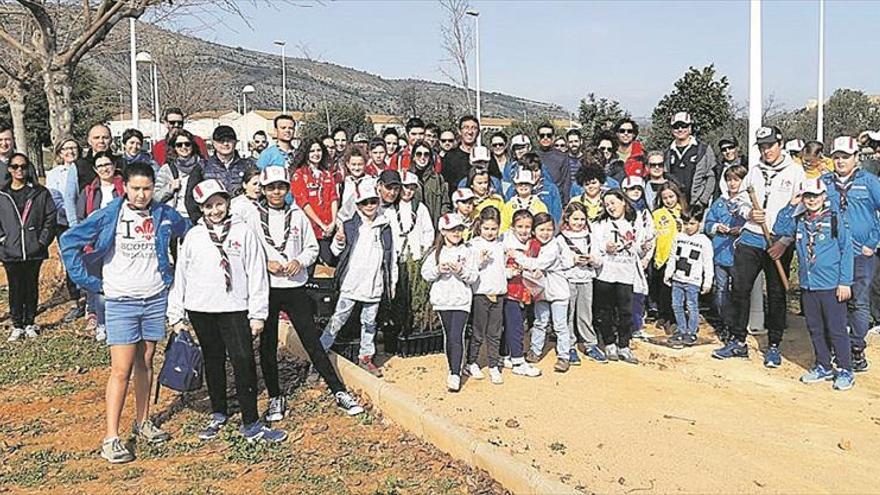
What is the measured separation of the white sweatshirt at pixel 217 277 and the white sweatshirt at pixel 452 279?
4.66ft

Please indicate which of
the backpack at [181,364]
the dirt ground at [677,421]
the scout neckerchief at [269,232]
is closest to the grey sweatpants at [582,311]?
the dirt ground at [677,421]

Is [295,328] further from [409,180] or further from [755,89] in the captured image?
[755,89]

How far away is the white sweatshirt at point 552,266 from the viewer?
7047 millimetres

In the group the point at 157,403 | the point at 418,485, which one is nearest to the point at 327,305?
the point at 157,403

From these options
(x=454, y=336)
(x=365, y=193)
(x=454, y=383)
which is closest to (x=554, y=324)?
(x=454, y=336)

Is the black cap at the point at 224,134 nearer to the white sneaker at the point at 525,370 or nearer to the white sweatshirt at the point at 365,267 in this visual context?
the white sweatshirt at the point at 365,267

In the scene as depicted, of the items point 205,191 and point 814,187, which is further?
point 814,187

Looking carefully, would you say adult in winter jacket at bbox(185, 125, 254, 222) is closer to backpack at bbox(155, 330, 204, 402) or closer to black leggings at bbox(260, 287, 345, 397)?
black leggings at bbox(260, 287, 345, 397)

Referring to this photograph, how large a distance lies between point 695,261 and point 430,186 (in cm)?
265

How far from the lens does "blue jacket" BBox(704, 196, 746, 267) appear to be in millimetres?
8234

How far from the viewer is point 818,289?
23.0 ft

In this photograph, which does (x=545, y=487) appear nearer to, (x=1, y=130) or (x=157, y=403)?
(x=157, y=403)

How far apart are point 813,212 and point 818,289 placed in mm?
626

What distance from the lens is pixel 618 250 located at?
761 cm
